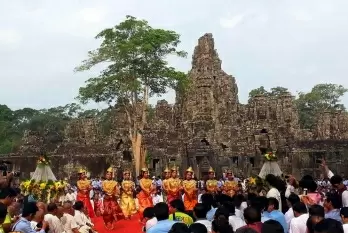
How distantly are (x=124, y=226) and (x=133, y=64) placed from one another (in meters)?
15.6

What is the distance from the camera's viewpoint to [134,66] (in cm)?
3009

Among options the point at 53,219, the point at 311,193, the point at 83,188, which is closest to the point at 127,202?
the point at 83,188

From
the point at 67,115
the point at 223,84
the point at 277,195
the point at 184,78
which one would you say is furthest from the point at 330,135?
the point at 67,115

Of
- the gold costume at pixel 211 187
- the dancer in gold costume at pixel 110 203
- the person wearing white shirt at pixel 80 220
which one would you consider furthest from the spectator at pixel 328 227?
the gold costume at pixel 211 187

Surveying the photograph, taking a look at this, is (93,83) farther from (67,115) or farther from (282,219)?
(67,115)

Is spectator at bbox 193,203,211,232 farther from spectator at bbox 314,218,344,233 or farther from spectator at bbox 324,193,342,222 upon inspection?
spectator at bbox 314,218,344,233

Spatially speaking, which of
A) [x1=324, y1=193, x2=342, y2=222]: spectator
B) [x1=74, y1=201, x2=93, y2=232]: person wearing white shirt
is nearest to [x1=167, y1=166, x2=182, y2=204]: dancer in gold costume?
[x1=74, y1=201, x2=93, y2=232]: person wearing white shirt

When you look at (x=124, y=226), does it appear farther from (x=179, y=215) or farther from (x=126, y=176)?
(x=179, y=215)

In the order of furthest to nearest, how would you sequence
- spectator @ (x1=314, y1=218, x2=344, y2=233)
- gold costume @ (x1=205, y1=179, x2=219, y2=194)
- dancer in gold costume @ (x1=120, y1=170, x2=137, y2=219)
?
dancer in gold costume @ (x1=120, y1=170, x2=137, y2=219) → gold costume @ (x1=205, y1=179, x2=219, y2=194) → spectator @ (x1=314, y1=218, x2=344, y2=233)

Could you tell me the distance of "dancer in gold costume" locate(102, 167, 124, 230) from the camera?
16.0m

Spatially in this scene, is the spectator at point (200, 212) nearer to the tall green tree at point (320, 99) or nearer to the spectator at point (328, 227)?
the spectator at point (328, 227)

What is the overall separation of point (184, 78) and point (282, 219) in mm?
23325

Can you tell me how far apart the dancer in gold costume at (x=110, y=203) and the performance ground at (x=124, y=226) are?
0.20 meters

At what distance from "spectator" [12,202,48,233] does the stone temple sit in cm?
2848
